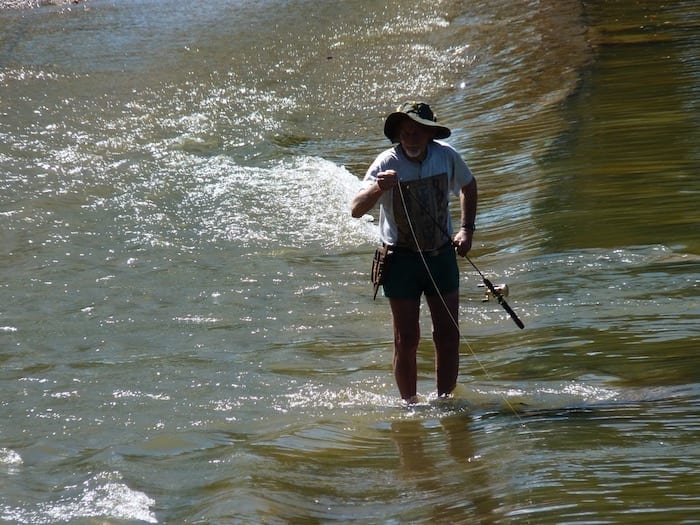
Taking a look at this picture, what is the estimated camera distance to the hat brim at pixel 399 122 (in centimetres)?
579

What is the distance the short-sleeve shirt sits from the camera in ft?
19.7

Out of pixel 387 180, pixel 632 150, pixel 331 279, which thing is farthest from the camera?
pixel 632 150

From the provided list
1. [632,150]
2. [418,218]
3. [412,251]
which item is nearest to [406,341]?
[412,251]

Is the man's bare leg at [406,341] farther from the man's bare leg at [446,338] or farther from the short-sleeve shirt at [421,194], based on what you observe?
the short-sleeve shirt at [421,194]

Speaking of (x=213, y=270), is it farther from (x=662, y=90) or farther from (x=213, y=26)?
(x=213, y=26)

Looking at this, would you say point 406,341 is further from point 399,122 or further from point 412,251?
point 399,122

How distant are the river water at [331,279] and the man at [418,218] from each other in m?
0.50

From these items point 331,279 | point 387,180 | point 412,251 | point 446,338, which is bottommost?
point 331,279

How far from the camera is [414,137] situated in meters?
5.93

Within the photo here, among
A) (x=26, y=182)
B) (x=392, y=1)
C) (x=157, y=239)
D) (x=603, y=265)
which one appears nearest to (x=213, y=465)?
(x=603, y=265)

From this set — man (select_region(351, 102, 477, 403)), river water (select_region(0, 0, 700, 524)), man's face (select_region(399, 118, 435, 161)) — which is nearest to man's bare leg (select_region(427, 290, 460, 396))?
man (select_region(351, 102, 477, 403))

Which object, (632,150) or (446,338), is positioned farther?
(632,150)

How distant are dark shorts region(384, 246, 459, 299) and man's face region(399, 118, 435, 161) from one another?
1.76ft

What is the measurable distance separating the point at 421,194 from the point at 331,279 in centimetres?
372
